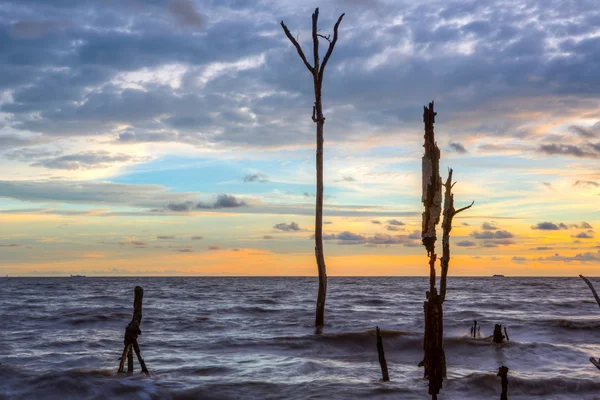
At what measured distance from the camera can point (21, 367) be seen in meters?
16.2

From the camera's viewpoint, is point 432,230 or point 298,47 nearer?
point 432,230

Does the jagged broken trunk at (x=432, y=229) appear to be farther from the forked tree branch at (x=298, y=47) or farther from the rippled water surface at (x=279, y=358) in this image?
the forked tree branch at (x=298, y=47)

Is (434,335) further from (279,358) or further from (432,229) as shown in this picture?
(279,358)

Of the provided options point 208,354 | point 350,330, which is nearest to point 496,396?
point 208,354

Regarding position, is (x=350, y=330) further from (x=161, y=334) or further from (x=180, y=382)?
(x=180, y=382)

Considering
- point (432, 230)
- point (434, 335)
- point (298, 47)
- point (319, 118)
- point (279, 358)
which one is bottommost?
point (279, 358)

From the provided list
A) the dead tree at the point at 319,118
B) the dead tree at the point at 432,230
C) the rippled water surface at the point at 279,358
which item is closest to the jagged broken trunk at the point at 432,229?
the dead tree at the point at 432,230

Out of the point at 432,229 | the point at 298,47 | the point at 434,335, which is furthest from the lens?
the point at 298,47

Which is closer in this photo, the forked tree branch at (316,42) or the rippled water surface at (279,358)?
Result: the rippled water surface at (279,358)

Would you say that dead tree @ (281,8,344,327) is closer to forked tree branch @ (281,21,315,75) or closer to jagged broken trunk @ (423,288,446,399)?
forked tree branch @ (281,21,315,75)

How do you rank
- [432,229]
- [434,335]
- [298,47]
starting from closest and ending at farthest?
1. [432,229]
2. [434,335]
3. [298,47]

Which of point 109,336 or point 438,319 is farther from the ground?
point 438,319

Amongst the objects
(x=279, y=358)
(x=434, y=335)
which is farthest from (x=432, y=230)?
(x=279, y=358)

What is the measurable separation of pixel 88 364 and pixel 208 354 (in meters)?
3.71
